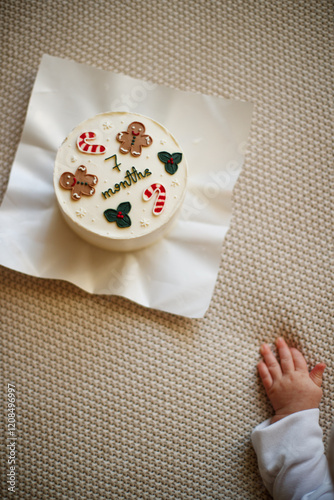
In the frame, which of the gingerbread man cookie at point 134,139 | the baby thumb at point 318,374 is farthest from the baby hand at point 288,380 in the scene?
the gingerbread man cookie at point 134,139

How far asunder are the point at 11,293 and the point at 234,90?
57cm

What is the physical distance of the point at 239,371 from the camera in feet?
Result: 2.34

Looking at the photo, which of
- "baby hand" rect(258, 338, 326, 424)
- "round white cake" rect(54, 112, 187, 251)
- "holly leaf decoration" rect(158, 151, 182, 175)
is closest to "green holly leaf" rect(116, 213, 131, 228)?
"round white cake" rect(54, 112, 187, 251)

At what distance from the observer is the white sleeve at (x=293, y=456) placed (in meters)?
0.64

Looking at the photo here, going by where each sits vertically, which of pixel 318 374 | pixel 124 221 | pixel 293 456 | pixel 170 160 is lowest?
pixel 293 456

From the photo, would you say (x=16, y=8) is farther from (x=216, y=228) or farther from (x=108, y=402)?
(x=108, y=402)

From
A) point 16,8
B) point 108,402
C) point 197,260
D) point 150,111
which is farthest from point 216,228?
point 16,8

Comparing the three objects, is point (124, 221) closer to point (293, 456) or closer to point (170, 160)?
point (170, 160)

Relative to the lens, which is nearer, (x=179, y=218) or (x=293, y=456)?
(x=293, y=456)

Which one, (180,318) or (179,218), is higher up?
(179,218)

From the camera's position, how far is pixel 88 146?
67cm

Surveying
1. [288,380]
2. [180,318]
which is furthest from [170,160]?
[288,380]

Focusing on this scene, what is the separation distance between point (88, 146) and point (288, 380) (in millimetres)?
521

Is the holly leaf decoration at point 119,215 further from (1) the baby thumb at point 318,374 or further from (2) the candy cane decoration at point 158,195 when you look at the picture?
(1) the baby thumb at point 318,374
